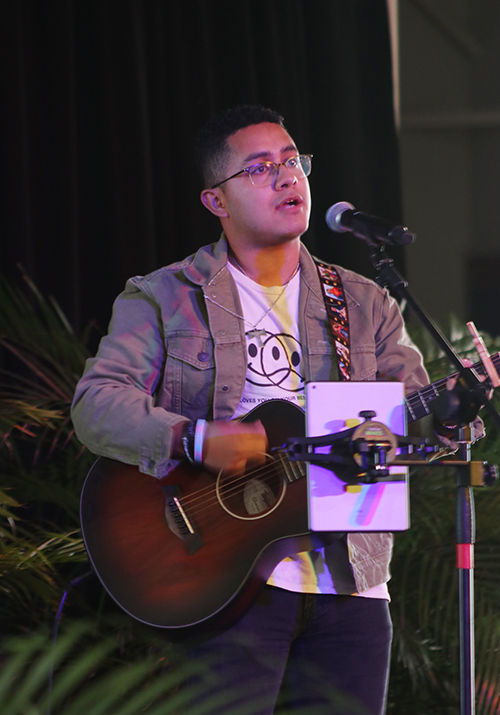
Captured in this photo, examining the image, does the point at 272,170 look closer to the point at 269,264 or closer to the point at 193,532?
the point at 269,264

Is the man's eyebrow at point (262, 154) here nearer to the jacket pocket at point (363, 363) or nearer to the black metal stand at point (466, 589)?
the jacket pocket at point (363, 363)

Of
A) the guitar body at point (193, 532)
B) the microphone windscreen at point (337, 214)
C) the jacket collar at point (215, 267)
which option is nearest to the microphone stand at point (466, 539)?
the microphone windscreen at point (337, 214)

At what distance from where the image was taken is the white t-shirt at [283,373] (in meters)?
1.52

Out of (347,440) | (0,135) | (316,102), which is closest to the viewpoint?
(347,440)

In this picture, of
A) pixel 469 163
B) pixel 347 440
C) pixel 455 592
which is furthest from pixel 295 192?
pixel 469 163

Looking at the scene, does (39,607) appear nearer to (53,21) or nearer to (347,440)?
(347,440)

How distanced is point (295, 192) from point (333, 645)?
1.02 metres

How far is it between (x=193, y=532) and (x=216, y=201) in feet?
2.87

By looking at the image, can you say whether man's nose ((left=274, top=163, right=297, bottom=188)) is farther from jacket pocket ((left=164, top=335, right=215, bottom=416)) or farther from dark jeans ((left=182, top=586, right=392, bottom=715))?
dark jeans ((left=182, top=586, right=392, bottom=715))

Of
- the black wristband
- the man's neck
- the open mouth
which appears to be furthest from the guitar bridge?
the open mouth

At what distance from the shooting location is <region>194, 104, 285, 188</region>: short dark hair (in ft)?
A: 6.28

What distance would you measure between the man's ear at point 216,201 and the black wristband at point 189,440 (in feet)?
2.21

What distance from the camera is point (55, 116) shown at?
8.63 feet

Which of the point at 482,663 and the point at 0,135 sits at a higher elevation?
the point at 0,135
